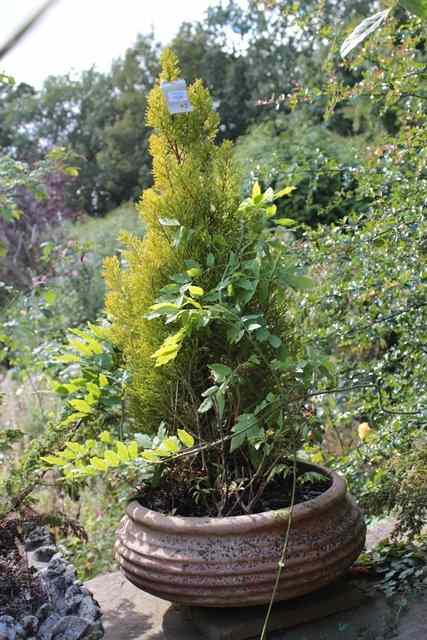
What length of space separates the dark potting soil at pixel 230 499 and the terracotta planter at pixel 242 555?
161 millimetres

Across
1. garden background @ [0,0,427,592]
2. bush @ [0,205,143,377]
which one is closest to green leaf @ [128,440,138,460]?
garden background @ [0,0,427,592]

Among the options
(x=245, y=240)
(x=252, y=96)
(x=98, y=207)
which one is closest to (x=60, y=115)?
(x=98, y=207)

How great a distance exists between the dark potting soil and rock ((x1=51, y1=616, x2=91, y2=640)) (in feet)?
1.30

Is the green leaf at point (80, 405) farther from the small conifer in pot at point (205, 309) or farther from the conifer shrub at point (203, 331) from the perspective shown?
the small conifer in pot at point (205, 309)

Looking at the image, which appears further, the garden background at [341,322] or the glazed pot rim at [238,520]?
the garden background at [341,322]

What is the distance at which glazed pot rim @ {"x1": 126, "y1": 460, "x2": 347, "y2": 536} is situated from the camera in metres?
1.87

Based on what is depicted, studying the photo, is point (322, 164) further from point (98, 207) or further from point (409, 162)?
point (98, 207)

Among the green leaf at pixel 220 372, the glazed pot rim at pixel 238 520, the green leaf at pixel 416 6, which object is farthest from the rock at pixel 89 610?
the green leaf at pixel 416 6

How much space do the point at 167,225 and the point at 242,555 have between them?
969mm

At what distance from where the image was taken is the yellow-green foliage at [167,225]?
2168 mm

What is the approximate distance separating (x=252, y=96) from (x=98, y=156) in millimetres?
3372

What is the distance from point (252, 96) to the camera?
14078mm

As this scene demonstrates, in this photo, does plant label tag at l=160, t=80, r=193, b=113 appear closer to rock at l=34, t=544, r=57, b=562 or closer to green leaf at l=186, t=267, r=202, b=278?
green leaf at l=186, t=267, r=202, b=278

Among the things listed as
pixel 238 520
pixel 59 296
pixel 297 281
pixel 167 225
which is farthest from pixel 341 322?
pixel 59 296
